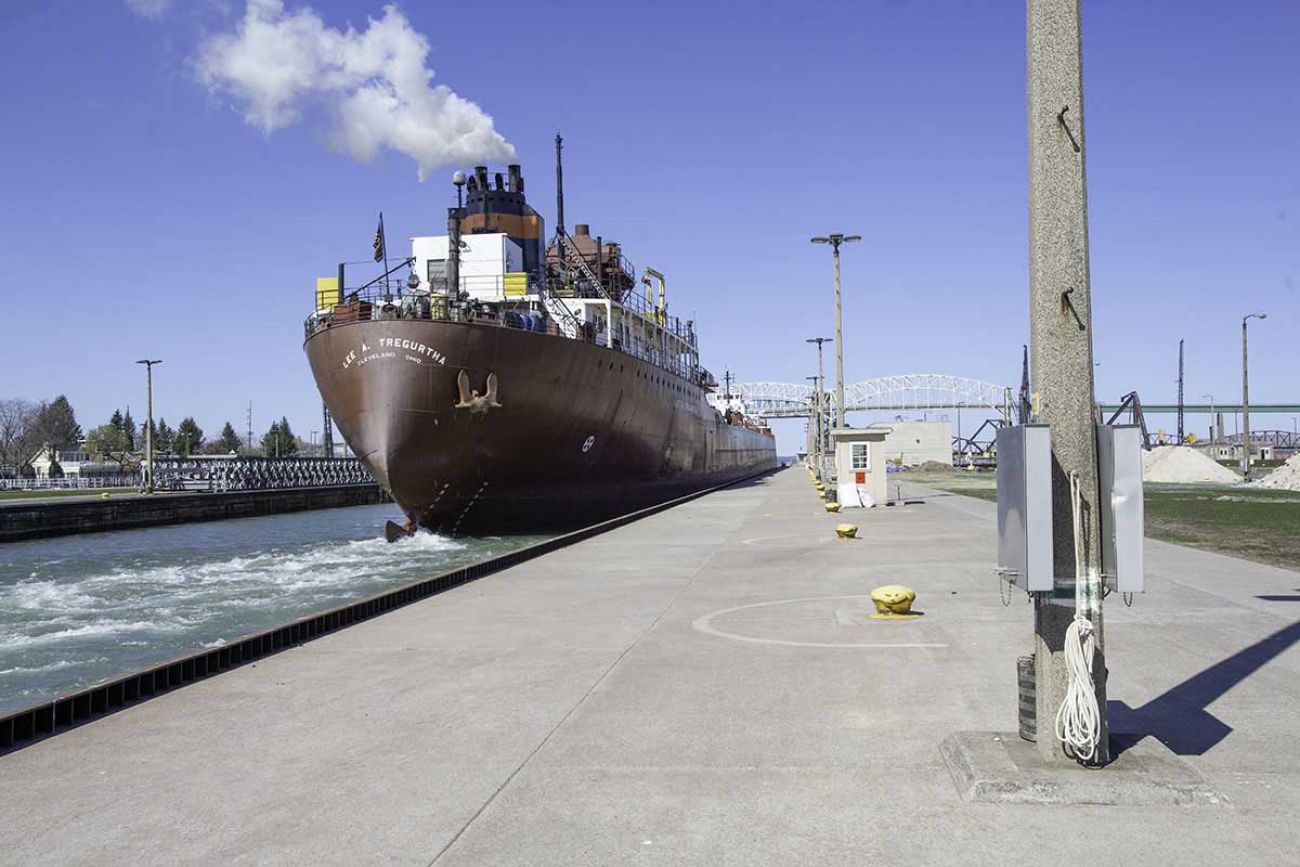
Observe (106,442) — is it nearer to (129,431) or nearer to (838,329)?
(129,431)

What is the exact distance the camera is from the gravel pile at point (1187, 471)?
192 ft

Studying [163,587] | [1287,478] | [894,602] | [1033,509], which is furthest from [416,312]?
[1287,478]

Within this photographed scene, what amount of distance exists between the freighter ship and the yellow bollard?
592 inches

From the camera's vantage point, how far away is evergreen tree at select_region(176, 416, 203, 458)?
144600mm

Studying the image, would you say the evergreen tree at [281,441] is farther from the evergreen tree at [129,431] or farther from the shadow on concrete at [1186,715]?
the shadow on concrete at [1186,715]

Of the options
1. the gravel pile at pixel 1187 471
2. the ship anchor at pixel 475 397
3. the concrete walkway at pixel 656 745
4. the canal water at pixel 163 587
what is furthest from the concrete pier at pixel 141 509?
the gravel pile at pixel 1187 471

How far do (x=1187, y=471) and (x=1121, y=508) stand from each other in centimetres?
6268

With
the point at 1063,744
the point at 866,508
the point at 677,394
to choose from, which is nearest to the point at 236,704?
the point at 1063,744

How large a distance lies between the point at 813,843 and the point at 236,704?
4705 mm

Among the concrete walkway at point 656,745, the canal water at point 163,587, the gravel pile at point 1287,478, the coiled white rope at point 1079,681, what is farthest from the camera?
the gravel pile at point 1287,478

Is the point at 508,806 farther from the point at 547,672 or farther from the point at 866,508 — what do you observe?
the point at 866,508

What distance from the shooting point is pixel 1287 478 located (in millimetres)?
44750

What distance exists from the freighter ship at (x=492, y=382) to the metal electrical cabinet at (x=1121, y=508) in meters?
19.7

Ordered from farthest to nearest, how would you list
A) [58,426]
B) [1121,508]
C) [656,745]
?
[58,426] → [656,745] → [1121,508]
